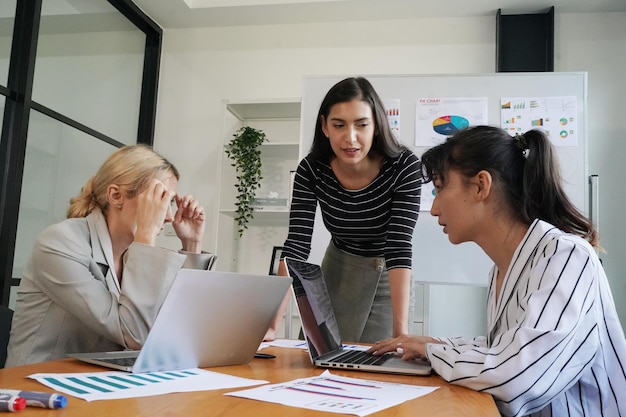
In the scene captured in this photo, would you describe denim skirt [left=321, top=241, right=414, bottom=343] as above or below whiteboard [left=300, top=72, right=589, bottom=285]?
below

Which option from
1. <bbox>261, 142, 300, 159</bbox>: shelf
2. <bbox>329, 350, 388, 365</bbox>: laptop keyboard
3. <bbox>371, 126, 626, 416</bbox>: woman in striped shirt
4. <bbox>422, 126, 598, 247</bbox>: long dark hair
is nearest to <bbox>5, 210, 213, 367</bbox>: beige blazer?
<bbox>329, 350, 388, 365</bbox>: laptop keyboard

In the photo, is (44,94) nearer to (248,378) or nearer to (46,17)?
(46,17)

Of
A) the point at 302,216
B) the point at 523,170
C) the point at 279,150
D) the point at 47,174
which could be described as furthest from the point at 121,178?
the point at 279,150

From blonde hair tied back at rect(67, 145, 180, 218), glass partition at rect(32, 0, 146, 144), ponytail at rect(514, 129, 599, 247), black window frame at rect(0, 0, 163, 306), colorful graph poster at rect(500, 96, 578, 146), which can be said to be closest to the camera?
ponytail at rect(514, 129, 599, 247)

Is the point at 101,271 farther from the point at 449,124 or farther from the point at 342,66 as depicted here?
the point at 342,66

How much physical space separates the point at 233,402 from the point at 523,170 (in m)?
0.74

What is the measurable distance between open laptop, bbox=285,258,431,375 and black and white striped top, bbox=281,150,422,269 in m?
0.37

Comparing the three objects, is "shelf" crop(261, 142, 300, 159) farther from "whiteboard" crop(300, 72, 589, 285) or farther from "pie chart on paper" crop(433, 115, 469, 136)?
"pie chart on paper" crop(433, 115, 469, 136)

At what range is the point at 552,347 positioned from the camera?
30.8 inches

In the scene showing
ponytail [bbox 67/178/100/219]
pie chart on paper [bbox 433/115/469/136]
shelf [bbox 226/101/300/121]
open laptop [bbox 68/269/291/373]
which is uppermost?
shelf [bbox 226/101/300/121]

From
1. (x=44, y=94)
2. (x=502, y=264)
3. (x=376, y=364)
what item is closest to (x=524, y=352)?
(x=376, y=364)

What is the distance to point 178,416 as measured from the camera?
21.7 inches

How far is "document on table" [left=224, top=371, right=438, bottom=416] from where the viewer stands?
2.01ft

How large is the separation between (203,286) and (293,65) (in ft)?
9.74
